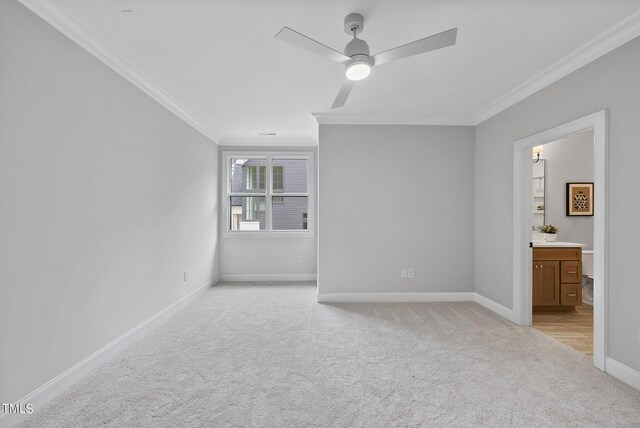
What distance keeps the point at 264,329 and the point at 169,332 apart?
97 centimetres

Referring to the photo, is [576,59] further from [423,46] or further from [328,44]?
[328,44]

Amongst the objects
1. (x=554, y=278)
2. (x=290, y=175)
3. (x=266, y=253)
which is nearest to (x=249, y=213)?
(x=266, y=253)

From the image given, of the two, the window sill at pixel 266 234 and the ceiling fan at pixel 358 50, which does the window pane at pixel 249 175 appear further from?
the ceiling fan at pixel 358 50

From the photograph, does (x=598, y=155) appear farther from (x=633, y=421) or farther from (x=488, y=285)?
(x=488, y=285)

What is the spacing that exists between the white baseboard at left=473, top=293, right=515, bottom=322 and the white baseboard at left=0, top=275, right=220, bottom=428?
397 centimetres

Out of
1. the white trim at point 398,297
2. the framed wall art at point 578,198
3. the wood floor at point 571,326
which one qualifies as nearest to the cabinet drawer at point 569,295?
the wood floor at point 571,326

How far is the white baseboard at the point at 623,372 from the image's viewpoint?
7.47 ft

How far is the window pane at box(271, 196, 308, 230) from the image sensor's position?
20.2ft

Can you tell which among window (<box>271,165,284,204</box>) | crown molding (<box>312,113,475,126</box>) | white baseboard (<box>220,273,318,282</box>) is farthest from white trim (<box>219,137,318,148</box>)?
white baseboard (<box>220,273,318,282</box>)

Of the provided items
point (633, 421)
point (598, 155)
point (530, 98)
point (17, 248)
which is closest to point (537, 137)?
point (530, 98)

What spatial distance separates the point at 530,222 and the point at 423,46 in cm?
256

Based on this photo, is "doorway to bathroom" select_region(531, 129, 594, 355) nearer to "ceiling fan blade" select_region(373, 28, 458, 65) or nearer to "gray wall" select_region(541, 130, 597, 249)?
"gray wall" select_region(541, 130, 597, 249)

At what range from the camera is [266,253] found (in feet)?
19.7

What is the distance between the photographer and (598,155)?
8.41ft
